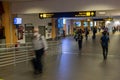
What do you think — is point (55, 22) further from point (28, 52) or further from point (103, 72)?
point (103, 72)

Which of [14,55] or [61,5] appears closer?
[14,55]

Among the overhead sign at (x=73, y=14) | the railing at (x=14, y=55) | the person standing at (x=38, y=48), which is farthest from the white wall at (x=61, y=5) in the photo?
the person standing at (x=38, y=48)

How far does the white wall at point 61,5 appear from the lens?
48.5ft

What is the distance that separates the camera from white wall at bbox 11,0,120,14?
1480 cm

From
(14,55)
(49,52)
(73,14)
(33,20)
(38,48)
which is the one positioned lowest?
(49,52)

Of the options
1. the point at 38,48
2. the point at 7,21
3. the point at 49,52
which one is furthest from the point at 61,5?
the point at 38,48

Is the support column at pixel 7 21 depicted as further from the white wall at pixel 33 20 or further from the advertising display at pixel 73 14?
the advertising display at pixel 73 14

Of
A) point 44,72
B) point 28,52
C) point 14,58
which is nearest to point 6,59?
point 14,58

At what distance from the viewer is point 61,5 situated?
16078 mm

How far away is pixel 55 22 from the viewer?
1296 inches

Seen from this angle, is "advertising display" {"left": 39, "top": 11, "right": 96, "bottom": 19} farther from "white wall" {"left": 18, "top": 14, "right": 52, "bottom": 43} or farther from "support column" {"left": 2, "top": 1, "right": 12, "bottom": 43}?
"support column" {"left": 2, "top": 1, "right": 12, "bottom": 43}

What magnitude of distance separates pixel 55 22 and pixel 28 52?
65.1 feet

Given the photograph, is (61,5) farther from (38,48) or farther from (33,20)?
(33,20)

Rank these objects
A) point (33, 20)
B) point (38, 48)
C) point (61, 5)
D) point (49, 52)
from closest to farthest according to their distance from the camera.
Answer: point (38, 48), point (49, 52), point (61, 5), point (33, 20)
